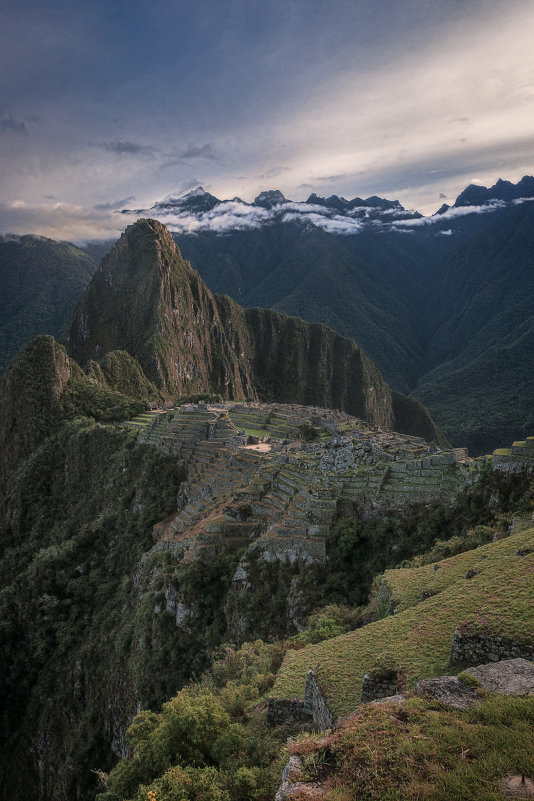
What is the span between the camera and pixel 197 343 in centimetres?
15575

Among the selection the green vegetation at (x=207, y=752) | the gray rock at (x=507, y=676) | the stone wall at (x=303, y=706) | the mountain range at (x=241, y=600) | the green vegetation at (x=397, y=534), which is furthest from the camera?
the green vegetation at (x=397, y=534)

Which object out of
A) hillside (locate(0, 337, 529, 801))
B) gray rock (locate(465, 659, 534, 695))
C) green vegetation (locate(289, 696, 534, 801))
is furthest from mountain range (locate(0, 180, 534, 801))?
gray rock (locate(465, 659, 534, 695))

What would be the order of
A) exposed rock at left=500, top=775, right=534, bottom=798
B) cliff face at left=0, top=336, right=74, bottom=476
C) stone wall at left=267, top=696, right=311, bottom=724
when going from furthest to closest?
cliff face at left=0, top=336, right=74, bottom=476 < stone wall at left=267, top=696, right=311, bottom=724 < exposed rock at left=500, top=775, right=534, bottom=798

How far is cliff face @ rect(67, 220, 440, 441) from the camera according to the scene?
5389 inches

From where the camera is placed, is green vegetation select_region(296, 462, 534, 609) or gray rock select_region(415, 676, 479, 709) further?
green vegetation select_region(296, 462, 534, 609)

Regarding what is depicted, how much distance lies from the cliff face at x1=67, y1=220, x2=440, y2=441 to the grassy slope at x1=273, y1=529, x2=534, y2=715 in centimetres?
10979

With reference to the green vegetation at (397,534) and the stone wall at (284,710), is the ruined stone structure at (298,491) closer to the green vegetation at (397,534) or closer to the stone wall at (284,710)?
the green vegetation at (397,534)

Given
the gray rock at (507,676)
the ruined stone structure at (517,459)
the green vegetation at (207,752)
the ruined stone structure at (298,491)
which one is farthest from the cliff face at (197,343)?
the gray rock at (507,676)

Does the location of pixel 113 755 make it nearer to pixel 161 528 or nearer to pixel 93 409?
pixel 161 528

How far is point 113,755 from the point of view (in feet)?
90.7

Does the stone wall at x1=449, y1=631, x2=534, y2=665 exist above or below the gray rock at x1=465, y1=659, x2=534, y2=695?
below

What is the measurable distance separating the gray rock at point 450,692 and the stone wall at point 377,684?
60.9 inches

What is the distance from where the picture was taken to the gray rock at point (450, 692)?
7.38 m

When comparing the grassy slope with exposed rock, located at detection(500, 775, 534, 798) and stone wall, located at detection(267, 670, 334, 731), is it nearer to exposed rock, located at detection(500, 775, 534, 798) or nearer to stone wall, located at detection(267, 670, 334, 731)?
stone wall, located at detection(267, 670, 334, 731)
